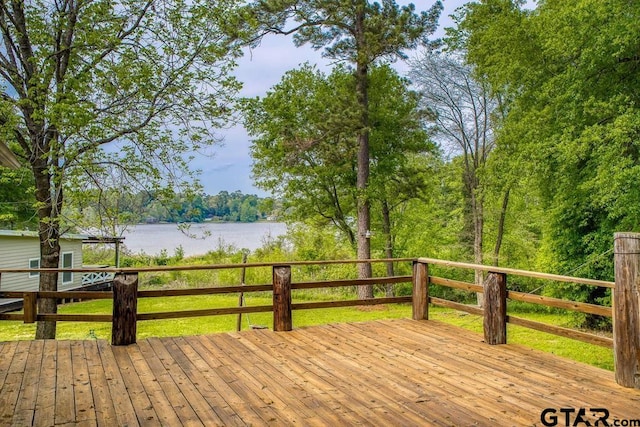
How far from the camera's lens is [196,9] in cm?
711

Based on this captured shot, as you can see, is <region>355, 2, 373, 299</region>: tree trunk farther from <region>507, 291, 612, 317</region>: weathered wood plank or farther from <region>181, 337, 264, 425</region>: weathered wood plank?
<region>181, 337, 264, 425</region>: weathered wood plank

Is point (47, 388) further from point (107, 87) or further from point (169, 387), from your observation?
point (107, 87)

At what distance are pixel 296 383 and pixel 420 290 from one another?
3.02 metres

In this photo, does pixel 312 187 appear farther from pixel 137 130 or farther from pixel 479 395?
pixel 479 395

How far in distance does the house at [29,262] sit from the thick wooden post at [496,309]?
9670 millimetres

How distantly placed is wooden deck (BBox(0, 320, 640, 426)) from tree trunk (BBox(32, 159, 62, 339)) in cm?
179

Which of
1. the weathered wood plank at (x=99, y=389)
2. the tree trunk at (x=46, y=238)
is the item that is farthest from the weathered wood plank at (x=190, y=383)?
the tree trunk at (x=46, y=238)

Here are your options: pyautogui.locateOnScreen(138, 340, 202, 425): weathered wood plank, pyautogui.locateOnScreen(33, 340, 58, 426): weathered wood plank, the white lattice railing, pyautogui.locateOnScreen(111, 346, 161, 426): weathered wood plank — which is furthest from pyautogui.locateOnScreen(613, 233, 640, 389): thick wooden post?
the white lattice railing

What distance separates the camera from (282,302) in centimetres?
589

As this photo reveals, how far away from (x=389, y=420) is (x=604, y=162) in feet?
23.7

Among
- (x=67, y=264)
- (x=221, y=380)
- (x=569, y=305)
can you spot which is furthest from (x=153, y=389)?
(x=67, y=264)

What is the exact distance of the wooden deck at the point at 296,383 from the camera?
324 cm

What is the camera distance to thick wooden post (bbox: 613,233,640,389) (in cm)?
375

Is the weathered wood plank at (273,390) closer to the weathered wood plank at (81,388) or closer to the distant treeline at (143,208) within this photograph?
the weathered wood plank at (81,388)
